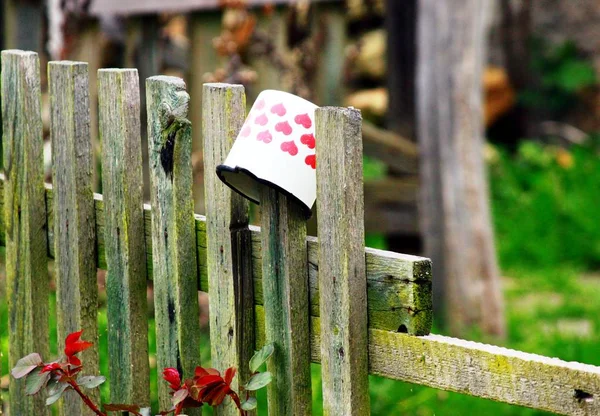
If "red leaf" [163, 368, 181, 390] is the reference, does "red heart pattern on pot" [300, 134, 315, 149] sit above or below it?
above

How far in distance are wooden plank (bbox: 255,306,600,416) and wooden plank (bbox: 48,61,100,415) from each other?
83 centimetres

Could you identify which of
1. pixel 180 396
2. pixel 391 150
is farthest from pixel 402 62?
pixel 180 396

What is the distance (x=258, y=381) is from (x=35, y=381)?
0.54 m

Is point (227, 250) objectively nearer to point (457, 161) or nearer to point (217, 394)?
point (217, 394)

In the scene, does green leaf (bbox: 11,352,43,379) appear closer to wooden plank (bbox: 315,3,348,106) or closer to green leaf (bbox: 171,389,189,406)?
green leaf (bbox: 171,389,189,406)

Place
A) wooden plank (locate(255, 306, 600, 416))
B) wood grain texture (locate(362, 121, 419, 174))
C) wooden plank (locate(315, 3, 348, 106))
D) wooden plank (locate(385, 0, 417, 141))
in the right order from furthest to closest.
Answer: wooden plank (locate(385, 0, 417, 141)), wood grain texture (locate(362, 121, 419, 174)), wooden plank (locate(315, 3, 348, 106)), wooden plank (locate(255, 306, 600, 416))

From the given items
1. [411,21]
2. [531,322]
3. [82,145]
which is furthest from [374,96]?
[82,145]

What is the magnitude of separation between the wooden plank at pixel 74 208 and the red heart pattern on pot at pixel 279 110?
24.3 inches

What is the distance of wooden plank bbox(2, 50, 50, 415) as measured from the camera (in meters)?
2.55

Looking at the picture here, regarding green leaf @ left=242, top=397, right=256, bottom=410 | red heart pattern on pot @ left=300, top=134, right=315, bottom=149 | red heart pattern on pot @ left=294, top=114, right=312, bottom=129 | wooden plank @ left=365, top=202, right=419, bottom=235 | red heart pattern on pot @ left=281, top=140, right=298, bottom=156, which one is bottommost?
wooden plank @ left=365, top=202, right=419, bottom=235

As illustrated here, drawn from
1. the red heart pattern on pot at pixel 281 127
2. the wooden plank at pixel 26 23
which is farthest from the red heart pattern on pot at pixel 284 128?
the wooden plank at pixel 26 23

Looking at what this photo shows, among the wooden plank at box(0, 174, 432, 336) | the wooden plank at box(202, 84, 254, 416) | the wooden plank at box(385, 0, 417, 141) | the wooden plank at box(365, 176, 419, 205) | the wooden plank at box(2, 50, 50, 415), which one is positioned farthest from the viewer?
the wooden plank at box(385, 0, 417, 141)

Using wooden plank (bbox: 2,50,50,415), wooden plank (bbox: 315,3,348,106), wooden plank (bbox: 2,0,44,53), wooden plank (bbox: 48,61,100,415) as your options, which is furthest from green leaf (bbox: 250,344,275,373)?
wooden plank (bbox: 2,0,44,53)

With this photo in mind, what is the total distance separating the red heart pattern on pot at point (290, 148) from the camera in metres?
1.92
